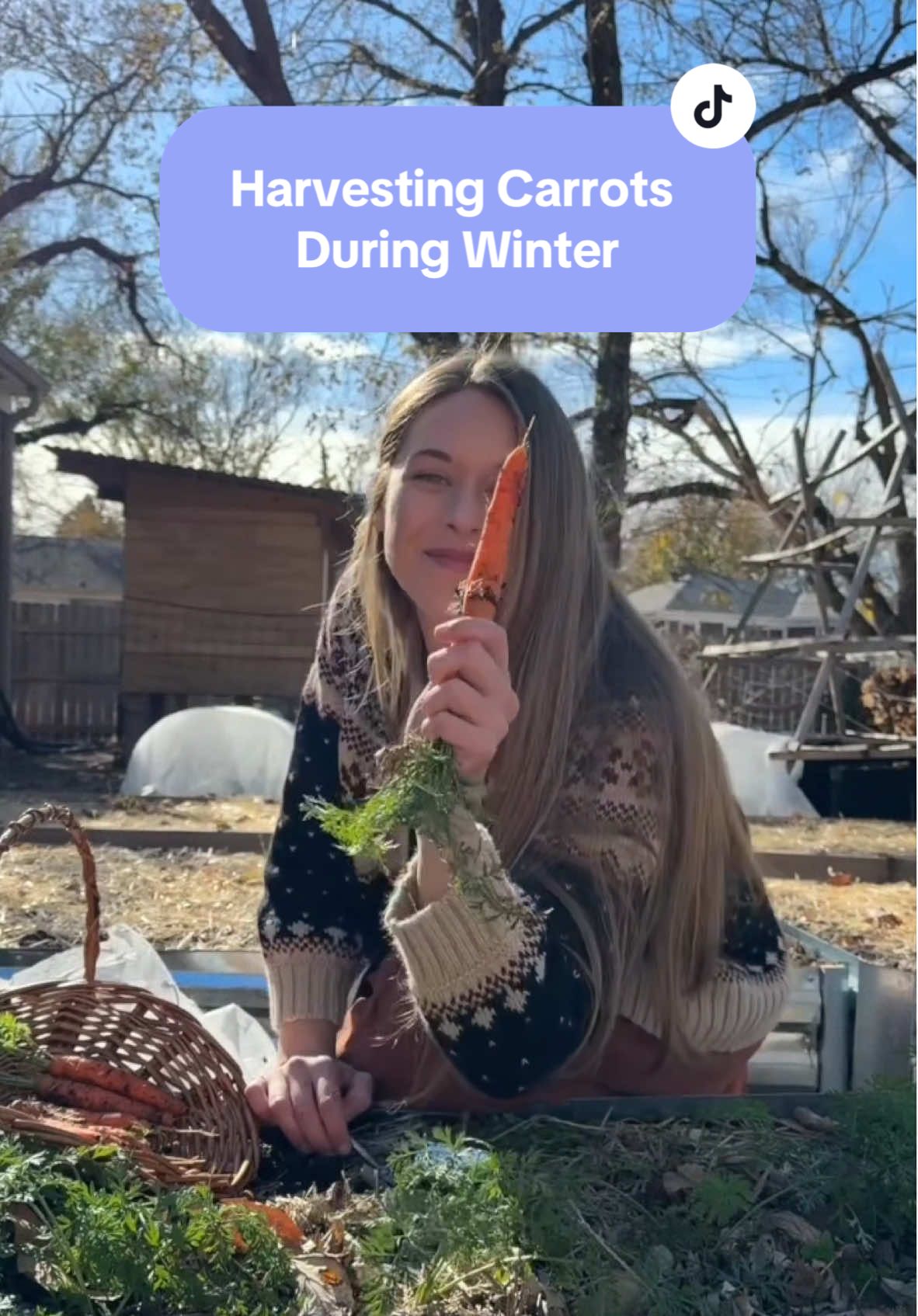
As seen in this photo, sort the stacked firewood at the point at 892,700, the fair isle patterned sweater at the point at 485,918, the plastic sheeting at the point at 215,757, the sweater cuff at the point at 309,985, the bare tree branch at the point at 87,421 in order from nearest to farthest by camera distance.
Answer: the fair isle patterned sweater at the point at 485,918 < the sweater cuff at the point at 309,985 < the plastic sheeting at the point at 215,757 < the stacked firewood at the point at 892,700 < the bare tree branch at the point at 87,421

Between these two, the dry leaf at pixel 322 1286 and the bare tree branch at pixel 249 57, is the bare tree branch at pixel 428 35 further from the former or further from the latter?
the dry leaf at pixel 322 1286

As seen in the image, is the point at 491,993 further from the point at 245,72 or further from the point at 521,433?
the point at 245,72

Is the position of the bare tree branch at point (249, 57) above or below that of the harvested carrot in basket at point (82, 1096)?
above

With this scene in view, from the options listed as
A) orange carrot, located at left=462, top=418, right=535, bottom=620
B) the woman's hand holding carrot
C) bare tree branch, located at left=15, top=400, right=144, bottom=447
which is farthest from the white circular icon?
bare tree branch, located at left=15, top=400, right=144, bottom=447

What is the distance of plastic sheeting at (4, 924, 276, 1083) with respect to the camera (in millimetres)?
1726

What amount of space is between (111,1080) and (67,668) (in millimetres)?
9441

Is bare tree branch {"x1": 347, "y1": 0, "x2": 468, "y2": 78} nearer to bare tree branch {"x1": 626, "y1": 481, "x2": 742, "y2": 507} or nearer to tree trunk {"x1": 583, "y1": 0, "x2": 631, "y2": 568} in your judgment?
tree trunk {"x1": 583, "y1": 0, "x2": 631, "y2": 568}

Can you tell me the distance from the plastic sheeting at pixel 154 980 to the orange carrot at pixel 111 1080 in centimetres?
61

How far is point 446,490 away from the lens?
1.24 meters

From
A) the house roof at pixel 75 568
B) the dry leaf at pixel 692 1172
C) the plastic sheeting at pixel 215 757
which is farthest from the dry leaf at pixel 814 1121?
the house roof at pixel 75 568

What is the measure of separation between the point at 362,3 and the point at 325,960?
5090 mm

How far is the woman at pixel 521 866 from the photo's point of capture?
3.44 ft

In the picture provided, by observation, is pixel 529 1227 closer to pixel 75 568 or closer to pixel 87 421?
pixel 87 421

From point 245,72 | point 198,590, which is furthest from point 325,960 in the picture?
point 198,590
